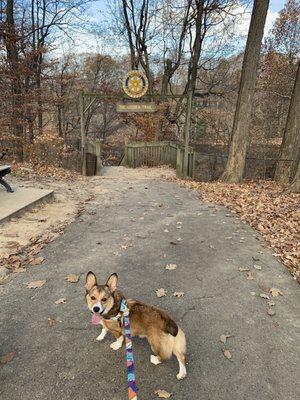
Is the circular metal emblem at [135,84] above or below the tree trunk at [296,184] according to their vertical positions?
above

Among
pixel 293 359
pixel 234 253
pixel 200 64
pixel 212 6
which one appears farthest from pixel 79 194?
pixel 200 64

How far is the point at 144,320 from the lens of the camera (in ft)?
9.25

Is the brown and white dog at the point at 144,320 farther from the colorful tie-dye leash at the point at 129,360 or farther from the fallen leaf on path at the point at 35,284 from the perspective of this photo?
the fallen leaf on path at the point at 35,284

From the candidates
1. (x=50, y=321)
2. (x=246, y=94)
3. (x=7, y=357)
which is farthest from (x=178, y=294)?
(x=246, y=94)

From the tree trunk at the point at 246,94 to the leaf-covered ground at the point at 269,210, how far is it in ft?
2.95

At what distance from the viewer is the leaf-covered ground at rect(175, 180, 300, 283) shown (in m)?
5.49

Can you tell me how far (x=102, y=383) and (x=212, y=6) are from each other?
19598 mm

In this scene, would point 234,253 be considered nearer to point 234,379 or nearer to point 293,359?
point 293,359

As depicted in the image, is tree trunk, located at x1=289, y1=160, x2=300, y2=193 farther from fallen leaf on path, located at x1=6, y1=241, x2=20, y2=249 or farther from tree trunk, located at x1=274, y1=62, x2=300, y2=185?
fallen leaf on path, located at x1=6, y1=241, x2=20, y2=249

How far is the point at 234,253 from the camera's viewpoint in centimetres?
535

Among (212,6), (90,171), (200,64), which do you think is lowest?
(90,171)

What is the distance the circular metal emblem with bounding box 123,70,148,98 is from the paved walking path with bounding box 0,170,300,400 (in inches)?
287

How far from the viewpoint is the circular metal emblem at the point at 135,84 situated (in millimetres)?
12000

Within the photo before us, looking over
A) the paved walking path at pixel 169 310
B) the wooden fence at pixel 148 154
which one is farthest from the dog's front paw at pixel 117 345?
the wooden fence at pixel 148 154
